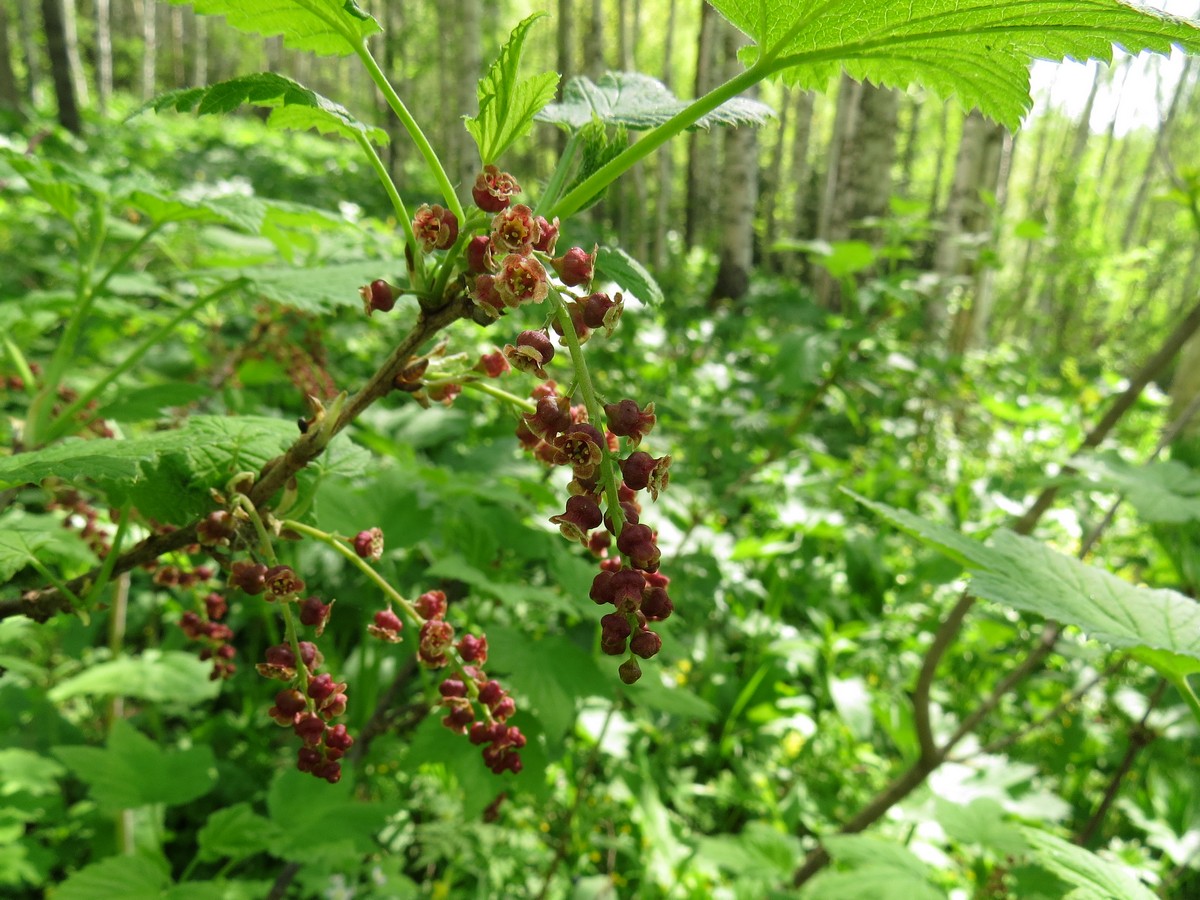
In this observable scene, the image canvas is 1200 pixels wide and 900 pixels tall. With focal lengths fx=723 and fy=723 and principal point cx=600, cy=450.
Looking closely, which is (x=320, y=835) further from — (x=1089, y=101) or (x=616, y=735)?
(x=1089, y=101)

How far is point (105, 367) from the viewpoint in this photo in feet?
9.68

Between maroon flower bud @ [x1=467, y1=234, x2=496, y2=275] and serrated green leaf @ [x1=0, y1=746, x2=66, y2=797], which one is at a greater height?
maroon flower bud @ [x1=467, y1=234, x2=496, y2=275]

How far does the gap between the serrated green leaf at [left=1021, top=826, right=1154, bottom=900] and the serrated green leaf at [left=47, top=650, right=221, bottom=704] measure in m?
1.83

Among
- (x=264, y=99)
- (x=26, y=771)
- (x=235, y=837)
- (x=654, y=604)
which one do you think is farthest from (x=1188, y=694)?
(x=26, y=771)

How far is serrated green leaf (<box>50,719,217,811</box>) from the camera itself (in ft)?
5.23

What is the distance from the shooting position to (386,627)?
903 millimetres

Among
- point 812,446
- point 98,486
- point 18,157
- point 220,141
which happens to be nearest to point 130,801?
point 98,486

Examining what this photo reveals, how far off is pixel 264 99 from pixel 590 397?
1.59 feet

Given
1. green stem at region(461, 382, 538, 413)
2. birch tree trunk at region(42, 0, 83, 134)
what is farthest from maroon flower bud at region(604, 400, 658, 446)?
birch tree trunk at region(42, 0, 83, 134)

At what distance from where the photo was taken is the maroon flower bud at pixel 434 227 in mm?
685

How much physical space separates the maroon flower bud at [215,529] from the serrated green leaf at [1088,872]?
117 cm

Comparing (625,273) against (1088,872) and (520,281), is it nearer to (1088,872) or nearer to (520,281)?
(520,281)

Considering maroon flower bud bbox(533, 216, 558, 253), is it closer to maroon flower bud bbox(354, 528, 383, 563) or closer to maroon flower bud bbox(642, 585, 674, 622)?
maroon flower bud bbox(642, 585, 674, 622)

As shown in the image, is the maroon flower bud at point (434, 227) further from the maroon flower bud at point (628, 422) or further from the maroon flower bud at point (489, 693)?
the maroon flower bud at point (489, 693)
